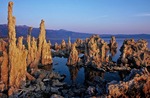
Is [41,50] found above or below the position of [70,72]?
above

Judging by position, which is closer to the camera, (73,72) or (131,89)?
(131,89)

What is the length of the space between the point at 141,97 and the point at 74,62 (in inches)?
2415

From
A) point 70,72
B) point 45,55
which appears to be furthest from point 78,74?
point 45,55

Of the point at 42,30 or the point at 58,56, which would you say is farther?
the point at 58,56

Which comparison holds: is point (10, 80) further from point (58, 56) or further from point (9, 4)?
point (58, 56)

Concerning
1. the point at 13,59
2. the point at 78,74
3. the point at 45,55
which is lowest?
the point at 78,74

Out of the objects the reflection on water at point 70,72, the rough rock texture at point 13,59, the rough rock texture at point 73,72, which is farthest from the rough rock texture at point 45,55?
the rough rock texture at point 13,59

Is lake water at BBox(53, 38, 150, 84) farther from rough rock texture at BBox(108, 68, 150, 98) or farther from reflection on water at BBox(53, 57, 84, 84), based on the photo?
rough rock texture at BBox(108, 68, 150, 98)

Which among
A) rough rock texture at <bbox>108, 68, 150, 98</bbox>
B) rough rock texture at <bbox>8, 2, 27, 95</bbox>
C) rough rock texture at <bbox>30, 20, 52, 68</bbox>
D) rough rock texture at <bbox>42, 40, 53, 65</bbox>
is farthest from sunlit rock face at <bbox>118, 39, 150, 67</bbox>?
rough rock texture at <bbox>108, 68, 150, 98</bbox>

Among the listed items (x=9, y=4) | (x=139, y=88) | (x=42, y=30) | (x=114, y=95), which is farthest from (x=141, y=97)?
(x=42, y=30)

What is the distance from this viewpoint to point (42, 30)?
89000 mm

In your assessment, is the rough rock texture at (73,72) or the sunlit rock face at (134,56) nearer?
the rough rock texture at (73,72)

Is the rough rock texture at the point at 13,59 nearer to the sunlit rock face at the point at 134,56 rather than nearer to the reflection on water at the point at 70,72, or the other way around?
the reflection on water at the point at 70,72

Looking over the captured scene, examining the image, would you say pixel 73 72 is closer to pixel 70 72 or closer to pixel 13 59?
pixel 70 72
